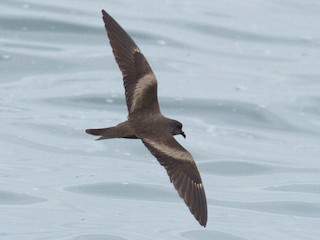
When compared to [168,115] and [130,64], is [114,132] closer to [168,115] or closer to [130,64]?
[130,64]

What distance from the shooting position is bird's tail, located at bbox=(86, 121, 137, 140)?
686 cm

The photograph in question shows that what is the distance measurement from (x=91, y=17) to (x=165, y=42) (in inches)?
38.1

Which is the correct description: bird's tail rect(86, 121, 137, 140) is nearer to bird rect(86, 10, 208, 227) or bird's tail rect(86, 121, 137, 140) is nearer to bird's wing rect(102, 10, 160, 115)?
bird rect(86, 10, 208, 227)

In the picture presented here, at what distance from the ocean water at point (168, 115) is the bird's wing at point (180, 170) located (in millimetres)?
1401

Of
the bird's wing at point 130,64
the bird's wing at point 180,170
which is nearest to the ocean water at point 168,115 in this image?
the bird's wing at point 130,64

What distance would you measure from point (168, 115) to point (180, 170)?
13.5 feet

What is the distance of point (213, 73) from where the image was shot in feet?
40.9

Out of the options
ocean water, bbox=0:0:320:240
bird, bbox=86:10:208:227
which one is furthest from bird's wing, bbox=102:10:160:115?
ocean water, bbox=0:0:320:240

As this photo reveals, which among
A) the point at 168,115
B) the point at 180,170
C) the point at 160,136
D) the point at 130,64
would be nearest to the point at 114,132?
the point at 160,136

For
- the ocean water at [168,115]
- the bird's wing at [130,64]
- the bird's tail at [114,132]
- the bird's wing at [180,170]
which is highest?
the bird's wing at [130,64]

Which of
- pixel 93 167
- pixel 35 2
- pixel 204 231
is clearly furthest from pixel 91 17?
pixel 204 231

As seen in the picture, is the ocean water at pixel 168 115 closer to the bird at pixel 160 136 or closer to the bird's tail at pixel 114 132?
the bird at pixel 160 136

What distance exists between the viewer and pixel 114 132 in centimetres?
690

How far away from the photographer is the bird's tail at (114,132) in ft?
22.5
